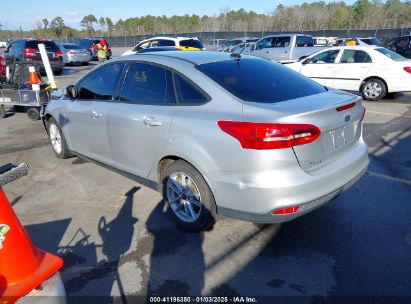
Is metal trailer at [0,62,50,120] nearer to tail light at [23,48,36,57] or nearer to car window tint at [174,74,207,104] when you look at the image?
car window tint at [174,74,207,104]

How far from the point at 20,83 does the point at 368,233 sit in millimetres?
9280

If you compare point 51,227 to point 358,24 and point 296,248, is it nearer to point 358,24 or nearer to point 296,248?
point 296,248

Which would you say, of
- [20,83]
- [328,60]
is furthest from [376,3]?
[20,83]

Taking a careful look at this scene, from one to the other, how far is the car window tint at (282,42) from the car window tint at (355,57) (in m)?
6.25

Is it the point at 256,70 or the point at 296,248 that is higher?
the point at 256,70

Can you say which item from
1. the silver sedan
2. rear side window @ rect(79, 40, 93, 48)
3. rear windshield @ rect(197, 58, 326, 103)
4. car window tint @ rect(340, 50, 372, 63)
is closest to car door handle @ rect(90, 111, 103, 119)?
rear windshield @ rect(197, 58, 326, 103)

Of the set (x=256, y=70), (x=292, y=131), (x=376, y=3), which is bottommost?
(x=292, y=131)

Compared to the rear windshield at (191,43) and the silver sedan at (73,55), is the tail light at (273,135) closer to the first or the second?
the rear windshield at (191,43)

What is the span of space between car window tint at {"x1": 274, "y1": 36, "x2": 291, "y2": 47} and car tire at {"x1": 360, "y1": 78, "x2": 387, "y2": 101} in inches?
273

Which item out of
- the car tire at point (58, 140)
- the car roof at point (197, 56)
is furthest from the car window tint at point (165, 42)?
the car roof at point (197, 56)

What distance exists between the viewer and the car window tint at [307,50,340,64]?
36.1 ft

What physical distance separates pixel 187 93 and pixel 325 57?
30.2 ft

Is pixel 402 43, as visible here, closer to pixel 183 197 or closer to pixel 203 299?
pixel 183 197

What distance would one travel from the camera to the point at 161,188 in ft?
12.1
